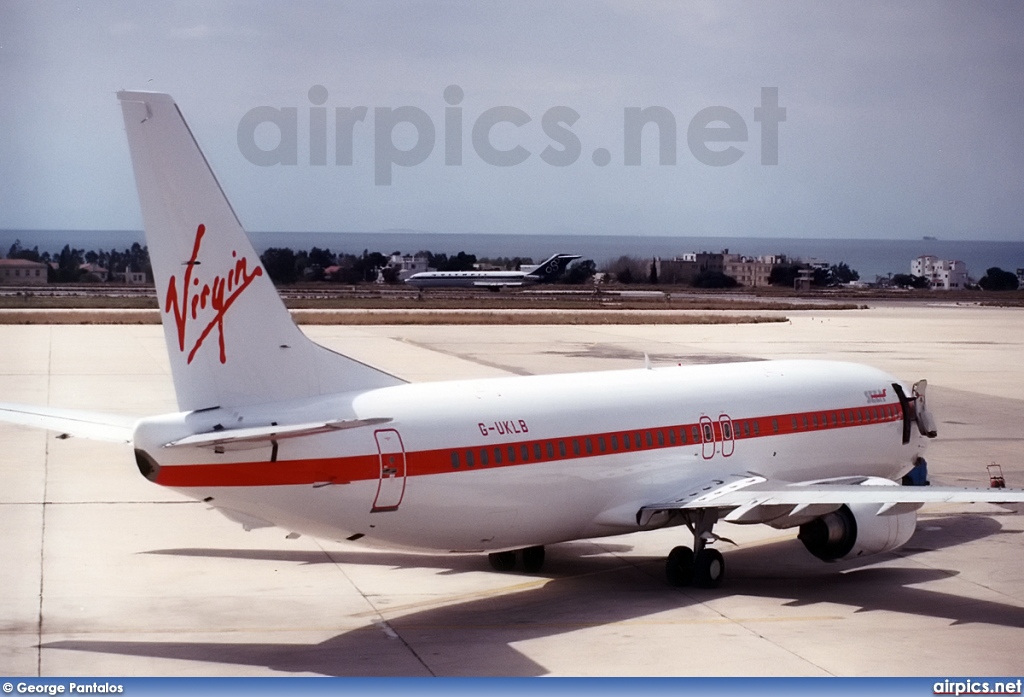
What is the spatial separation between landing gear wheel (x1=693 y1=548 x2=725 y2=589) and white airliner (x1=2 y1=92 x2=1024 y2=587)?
36 millimetres

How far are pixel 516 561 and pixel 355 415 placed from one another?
689 centimetres

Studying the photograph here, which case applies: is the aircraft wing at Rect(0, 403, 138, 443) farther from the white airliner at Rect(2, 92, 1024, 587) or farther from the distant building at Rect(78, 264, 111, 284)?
the distant building at Rect(78, 264, 111, 284)

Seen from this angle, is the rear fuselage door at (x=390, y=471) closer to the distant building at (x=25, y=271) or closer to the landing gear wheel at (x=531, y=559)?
the landing gear wheel at (x=531, y=559)

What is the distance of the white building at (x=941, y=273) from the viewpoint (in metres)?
116

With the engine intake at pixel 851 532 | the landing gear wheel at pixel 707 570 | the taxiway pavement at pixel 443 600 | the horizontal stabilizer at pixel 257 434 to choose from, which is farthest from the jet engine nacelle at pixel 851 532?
the horizontal stabilizer at pixel 257 434

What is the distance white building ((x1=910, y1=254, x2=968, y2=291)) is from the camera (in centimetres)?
11569

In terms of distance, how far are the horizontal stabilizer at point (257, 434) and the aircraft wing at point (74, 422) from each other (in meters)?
2.67

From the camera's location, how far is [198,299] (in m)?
19.2

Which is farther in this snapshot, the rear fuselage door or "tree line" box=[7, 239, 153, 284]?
"tree line" box=[7, 239, 153, 284]

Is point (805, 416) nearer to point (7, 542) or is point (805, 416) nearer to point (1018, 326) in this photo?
point (7, 542)

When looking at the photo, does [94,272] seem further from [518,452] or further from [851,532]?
[851,532]

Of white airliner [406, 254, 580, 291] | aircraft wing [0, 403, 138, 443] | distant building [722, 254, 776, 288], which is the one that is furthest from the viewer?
white airliner [406, 254, 580, 291]

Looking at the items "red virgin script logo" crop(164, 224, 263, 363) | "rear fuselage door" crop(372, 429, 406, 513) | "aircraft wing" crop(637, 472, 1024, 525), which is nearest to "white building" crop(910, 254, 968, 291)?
"aircraft wing" crop(637, 472, 1024, 525)

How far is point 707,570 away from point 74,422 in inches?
443
